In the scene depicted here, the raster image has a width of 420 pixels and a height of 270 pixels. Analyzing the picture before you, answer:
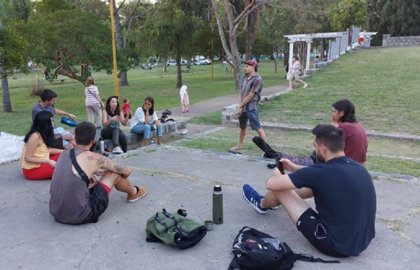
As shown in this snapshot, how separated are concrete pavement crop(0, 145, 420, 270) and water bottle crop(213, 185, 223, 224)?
7cm

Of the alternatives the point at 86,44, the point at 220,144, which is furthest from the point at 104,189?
the point at 86,44

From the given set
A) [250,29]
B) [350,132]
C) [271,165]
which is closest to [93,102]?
[271,165]

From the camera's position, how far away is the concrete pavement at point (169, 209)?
3.46m

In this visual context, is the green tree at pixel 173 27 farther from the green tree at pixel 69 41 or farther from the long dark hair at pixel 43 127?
the long dark hair at pixel 43 127

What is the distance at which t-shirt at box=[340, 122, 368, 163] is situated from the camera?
4.58m

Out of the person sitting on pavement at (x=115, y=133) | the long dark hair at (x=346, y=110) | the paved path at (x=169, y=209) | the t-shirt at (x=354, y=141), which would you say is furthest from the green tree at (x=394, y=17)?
the t-shirt at (x=354, y=141)

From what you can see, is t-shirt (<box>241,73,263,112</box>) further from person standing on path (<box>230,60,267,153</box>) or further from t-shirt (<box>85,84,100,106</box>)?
t-shirt (<box>85,84,100,106</box>)

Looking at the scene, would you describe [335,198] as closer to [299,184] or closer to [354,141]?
[299,184]

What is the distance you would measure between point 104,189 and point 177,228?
3.33 ft

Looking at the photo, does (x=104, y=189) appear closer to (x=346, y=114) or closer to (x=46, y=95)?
(x=46, y=95)

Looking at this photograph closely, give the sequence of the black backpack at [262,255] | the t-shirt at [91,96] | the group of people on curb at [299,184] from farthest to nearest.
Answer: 1. the t-shirt at [91,96]
2. the group of people on curb at [299,184]
3. the black backpack at [262,255]

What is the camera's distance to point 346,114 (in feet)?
15.6

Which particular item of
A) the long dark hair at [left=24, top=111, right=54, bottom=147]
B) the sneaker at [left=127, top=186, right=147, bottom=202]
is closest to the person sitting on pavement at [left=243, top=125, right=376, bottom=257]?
the sneaker at [left=127, top=186, right=147, bottom=202]

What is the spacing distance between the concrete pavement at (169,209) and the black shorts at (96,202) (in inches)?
3.6
